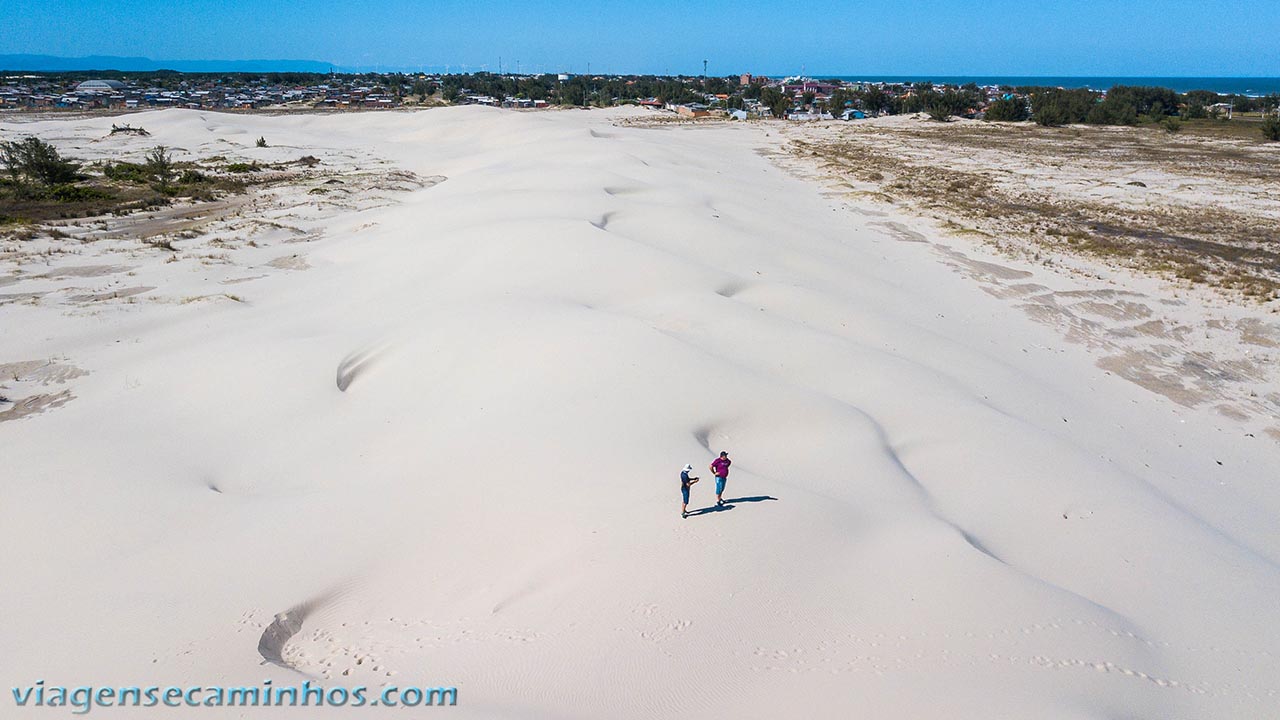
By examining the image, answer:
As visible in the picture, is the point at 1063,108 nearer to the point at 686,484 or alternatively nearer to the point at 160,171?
the point at 160,171

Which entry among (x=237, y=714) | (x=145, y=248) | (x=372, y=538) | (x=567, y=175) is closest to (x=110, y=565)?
(x=372, y=538)

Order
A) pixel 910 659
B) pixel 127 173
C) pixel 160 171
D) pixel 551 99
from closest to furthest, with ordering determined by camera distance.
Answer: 1. pixel 910 659
2. pixel 127 173
3. pixel 160 171
4. pixel 551 99

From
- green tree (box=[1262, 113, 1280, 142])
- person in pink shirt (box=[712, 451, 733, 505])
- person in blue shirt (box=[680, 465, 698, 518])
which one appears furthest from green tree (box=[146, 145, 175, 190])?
green tree (box=[1262, 113, 1280, 142])

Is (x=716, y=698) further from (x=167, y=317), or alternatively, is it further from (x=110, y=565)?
(x=167, y=317)

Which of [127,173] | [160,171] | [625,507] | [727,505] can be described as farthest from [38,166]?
[727,505]

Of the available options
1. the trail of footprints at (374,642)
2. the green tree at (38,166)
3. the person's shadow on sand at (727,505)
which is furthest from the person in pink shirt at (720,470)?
the green tree at (38,166)

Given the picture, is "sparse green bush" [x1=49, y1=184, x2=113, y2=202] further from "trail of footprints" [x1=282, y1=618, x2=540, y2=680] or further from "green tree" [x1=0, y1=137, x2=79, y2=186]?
"trail of footprints" [x1=282, y1=618, x2=540, y2=680]

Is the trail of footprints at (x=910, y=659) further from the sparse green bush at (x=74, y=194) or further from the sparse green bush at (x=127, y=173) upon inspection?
the sparse green bush at (x=127, y=173)

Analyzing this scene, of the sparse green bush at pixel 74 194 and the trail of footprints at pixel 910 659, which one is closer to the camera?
the trail of footprints at pixel 910 659
